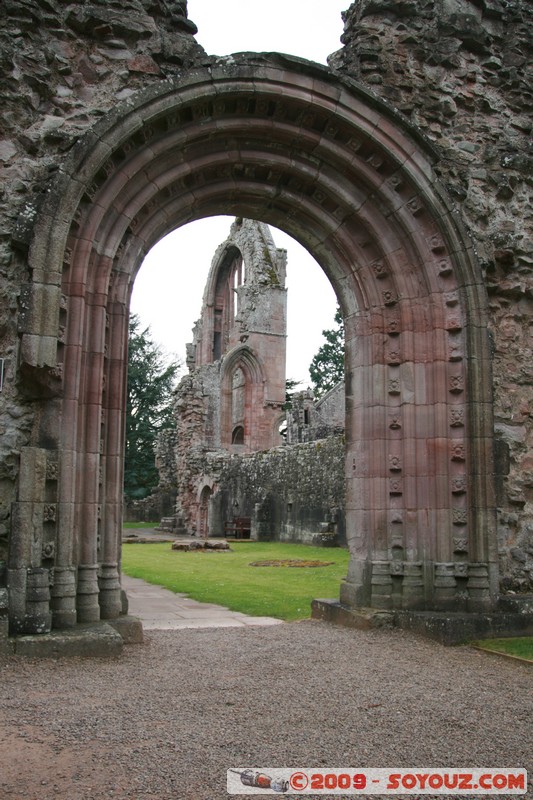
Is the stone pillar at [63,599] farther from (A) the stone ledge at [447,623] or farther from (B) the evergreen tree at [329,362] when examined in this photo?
(B) the evergreen tree at [329,362]

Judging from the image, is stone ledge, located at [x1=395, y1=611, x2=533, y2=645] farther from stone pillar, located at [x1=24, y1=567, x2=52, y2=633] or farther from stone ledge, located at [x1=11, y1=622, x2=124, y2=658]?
stone pillar, located at [x1=24, y1=567, x2=52, y2=633]

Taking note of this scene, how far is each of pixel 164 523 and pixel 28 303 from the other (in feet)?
76.2

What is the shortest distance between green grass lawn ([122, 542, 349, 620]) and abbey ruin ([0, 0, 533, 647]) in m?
1.67

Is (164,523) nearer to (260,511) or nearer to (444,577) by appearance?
(260,511)

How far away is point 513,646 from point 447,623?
0.51m

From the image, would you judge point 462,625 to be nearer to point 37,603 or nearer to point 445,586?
point 445,586

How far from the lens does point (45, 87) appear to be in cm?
573

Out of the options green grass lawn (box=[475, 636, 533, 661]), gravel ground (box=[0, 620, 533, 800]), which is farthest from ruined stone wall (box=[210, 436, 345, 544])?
gravel ground (box=[0, 620, 533, 800])

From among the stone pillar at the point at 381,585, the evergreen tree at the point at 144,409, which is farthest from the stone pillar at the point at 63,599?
the evergreen tree at the point at 144,409

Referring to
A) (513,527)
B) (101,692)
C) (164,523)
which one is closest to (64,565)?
(101,692)

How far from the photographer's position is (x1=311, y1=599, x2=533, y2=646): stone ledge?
234 inches

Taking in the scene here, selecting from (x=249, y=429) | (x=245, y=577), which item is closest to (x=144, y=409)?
(x=249, y=429)

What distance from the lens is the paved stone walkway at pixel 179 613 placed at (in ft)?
21.6

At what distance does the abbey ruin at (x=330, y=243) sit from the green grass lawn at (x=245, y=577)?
1.67 metres
